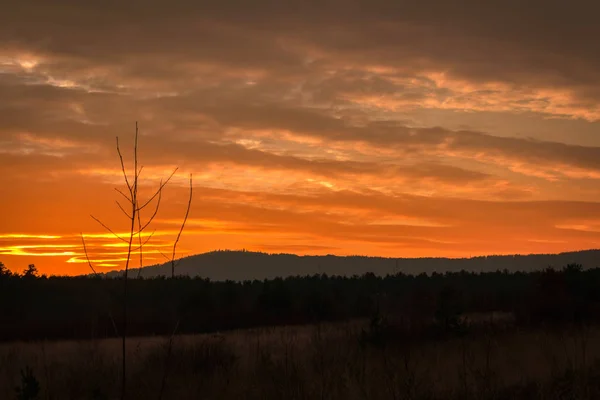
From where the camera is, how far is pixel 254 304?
4759 cm

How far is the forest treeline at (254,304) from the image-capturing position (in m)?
24.5

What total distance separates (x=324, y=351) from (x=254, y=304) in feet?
112

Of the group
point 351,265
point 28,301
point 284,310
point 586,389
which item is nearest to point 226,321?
point 284,310

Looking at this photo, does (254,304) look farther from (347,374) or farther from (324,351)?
(347,374)

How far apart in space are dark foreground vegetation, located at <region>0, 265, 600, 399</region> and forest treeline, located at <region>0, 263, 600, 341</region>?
0.12 meters

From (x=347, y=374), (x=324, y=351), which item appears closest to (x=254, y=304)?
(x=324, y=351)

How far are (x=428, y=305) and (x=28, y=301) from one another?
107ft

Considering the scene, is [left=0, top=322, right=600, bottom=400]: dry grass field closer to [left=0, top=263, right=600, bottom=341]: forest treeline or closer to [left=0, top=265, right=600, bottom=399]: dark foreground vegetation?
[left=0, top=265, right=600, bottom=399]: dark foreground vegetation

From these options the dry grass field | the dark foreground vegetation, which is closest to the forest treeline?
the dark foreground vegetation

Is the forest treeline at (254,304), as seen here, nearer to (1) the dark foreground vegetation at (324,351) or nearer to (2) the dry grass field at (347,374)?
(1) the dark foreground vegetation at (324,351)

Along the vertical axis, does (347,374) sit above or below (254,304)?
above

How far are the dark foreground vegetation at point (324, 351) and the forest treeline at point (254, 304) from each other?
0.12 meters

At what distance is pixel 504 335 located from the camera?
1733 centimetres

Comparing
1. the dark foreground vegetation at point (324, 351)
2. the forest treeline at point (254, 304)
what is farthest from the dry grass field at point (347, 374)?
the forest treeline at point (254, 304)
